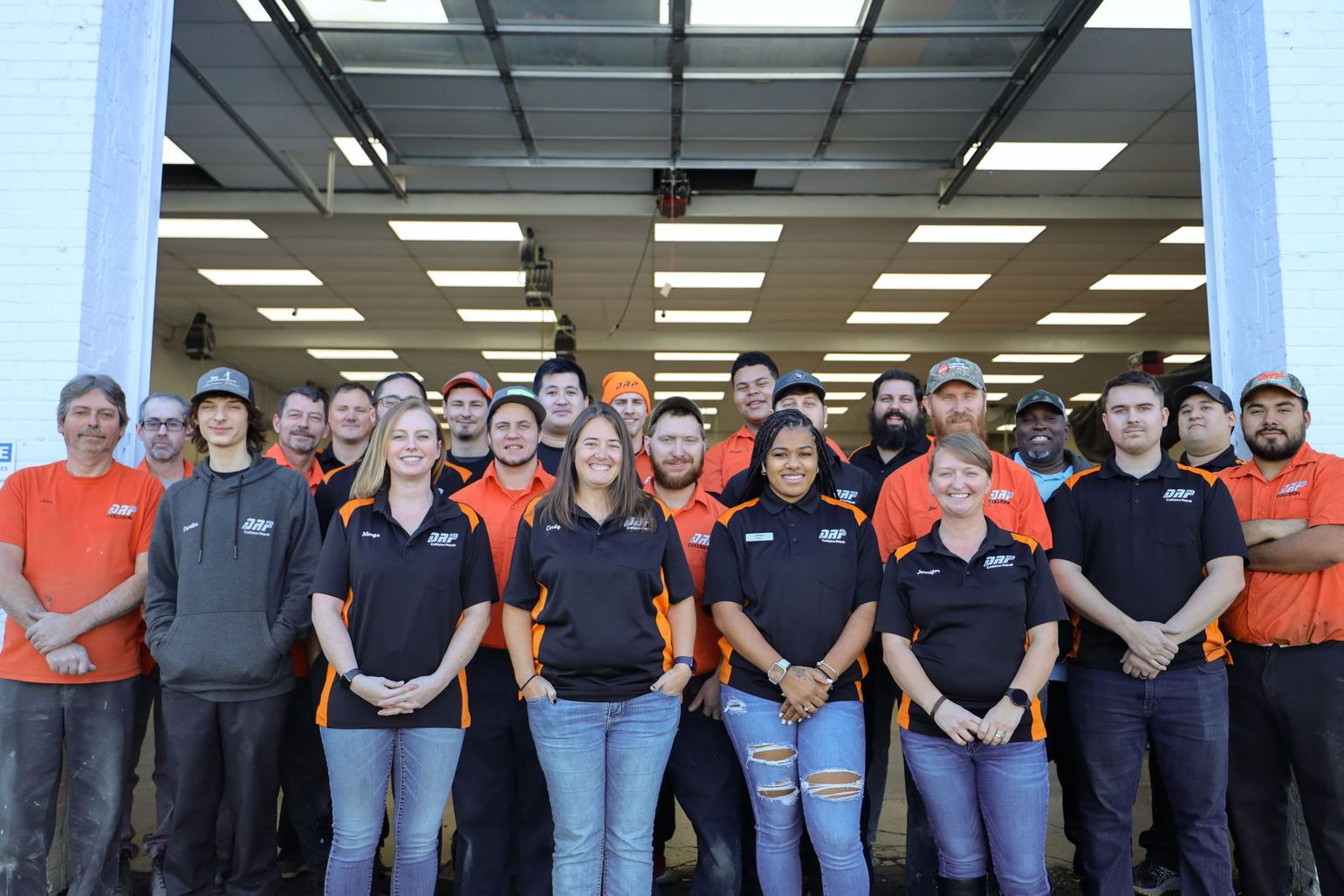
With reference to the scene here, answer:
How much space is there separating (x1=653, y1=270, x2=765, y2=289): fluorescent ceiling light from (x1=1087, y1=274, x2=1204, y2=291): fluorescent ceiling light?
→ 3803 millimetres

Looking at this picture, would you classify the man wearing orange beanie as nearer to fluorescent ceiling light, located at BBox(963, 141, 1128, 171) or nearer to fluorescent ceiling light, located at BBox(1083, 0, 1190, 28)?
fluorescent ceiling light, located at BBox(1083, 0, 1190, 28)

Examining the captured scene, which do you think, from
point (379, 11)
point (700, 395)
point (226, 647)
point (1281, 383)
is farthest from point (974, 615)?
point (700, 395)

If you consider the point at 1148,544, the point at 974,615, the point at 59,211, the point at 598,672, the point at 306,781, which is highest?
the point at 59,211

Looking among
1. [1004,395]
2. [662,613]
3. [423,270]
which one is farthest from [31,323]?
[1004,395]

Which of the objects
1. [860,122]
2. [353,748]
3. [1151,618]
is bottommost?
[353,748]

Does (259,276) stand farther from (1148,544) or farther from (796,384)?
(1148,544)

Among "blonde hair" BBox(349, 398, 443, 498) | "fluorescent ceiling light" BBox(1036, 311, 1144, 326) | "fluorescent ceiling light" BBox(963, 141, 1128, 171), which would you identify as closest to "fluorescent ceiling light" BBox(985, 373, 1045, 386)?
"fluorescent ceiling light" BBox(1036, 311, 1144, 326)

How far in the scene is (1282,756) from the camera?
3.20 metres

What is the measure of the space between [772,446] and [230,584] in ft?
5.92

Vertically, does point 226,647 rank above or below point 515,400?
below

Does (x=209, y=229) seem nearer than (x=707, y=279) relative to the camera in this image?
Yes

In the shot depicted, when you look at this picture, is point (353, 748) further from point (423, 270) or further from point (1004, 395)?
point (1004, 395)

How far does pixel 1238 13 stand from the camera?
13.1 feet

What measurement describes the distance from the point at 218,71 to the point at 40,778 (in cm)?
476
